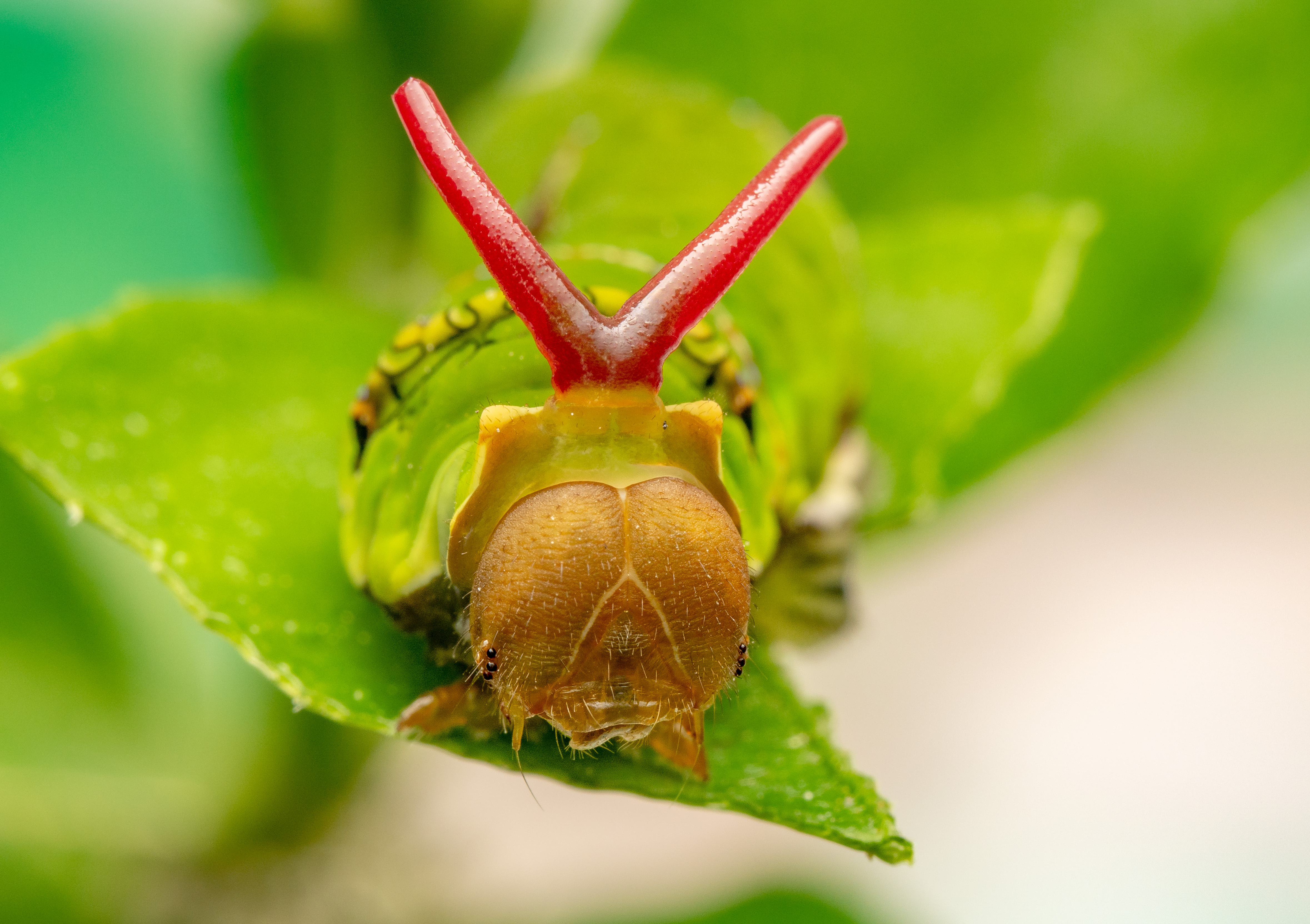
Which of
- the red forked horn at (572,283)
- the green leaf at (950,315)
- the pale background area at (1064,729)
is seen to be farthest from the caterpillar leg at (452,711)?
the pale background area at (1064,729)

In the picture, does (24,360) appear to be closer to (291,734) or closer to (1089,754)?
(291,734)

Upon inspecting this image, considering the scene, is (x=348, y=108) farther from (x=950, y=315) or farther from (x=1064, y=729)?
(x=1064, y=729)

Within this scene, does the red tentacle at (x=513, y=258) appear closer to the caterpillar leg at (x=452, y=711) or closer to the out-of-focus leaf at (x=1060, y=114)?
the caterpillar leg at (x=452, y=711)

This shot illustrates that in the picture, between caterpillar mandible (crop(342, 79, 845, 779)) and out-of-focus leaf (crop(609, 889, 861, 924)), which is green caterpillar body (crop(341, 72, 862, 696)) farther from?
out-of-focus leaf (crop(609, 889, 861, 924))

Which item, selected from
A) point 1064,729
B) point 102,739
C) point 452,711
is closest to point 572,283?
point 452,711

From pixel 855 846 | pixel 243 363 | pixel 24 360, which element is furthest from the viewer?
pixel 243 363

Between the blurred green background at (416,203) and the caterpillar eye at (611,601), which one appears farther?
the blurred green background at (416,203)

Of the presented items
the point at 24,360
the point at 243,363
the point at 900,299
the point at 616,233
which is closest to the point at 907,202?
the point at 900,299
